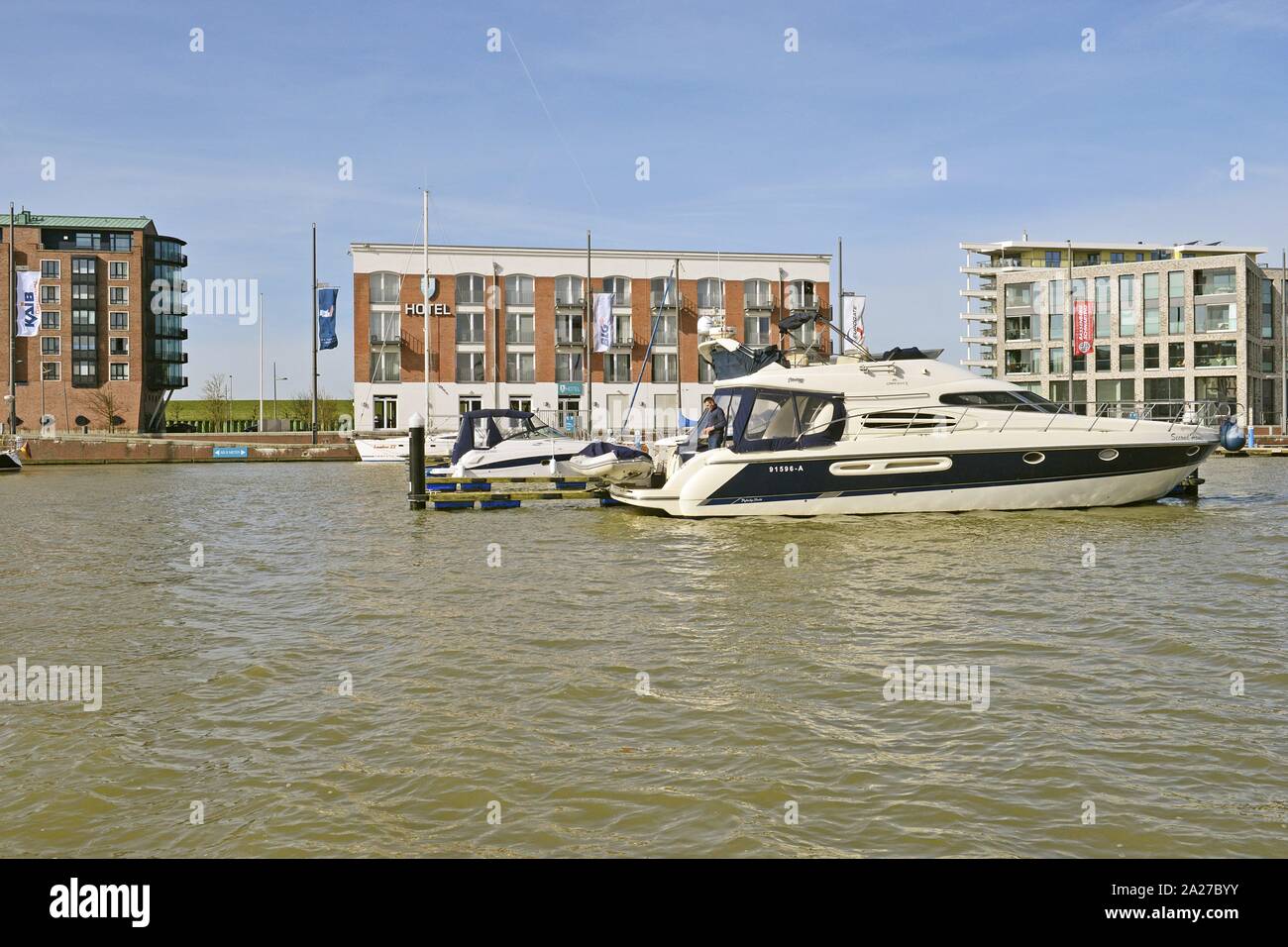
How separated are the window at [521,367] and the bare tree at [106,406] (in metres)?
34.0

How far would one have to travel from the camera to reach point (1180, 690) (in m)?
7.21

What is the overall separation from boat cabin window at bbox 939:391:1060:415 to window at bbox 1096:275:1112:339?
71736 mm

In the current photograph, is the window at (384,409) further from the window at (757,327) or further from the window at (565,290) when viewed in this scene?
the window at (757,327)

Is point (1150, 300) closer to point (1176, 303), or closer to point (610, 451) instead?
point (1176, 303)

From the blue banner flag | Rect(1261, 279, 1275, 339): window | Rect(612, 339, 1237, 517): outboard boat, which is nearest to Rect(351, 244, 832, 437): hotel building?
the blue banner flag

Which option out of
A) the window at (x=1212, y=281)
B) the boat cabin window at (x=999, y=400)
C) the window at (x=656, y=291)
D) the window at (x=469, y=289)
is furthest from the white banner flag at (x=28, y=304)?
the window at (x=1212, y=281)

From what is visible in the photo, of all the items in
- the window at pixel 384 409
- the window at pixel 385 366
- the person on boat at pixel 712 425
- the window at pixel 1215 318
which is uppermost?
the window at pixel 1215 318

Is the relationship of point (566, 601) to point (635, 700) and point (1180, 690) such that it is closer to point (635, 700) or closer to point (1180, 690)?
point (635, 700)

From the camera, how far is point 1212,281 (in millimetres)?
79688

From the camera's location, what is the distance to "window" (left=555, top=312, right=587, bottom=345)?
72750 mm

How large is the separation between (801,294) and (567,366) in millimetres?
16883

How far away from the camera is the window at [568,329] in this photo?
7275 cm

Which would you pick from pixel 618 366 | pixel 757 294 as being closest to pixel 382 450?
pixel 618 366

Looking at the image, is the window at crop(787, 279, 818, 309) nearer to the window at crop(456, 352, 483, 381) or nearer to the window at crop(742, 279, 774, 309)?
the window at crop(742, 279, 774, 309)
